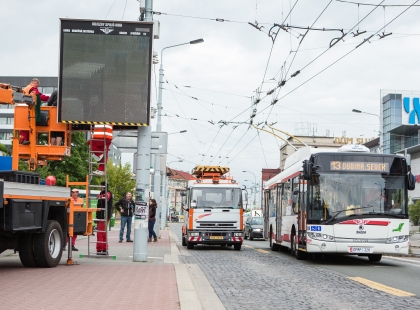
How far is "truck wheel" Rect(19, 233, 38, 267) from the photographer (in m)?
14.0

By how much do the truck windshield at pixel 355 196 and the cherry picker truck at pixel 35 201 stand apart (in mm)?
5606

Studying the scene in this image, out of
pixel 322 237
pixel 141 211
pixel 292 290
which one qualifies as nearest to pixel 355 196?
pixel 322 237

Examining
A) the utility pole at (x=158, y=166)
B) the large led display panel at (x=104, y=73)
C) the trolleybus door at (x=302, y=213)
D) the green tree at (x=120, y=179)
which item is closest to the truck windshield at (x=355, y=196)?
the trolleybus door at (x=302, y=213)

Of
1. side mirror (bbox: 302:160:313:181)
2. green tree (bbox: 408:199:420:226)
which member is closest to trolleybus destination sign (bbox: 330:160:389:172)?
side mirror (bbox: 302:160:313:181)

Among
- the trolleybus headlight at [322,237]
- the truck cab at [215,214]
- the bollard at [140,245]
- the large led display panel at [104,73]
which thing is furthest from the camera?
the truck cab at [215,214]

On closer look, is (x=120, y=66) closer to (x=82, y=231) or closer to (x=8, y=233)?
(x=82, y=231)

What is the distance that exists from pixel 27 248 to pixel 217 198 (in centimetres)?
1240

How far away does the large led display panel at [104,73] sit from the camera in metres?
16.1

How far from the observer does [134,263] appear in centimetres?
1617

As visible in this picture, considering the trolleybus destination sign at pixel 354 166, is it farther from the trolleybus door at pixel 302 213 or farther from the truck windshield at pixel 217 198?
the truck windshield at pixel 217 198

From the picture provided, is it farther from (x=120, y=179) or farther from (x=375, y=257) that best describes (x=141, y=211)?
(x=120, y=179)

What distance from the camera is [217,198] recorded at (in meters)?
25.8

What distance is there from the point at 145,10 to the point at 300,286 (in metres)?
8.19

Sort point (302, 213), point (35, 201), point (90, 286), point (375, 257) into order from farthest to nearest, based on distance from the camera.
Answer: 1. point (375, 257)
2. point (302, 213)
3. point (35, 201)
4. point (90, 286)
